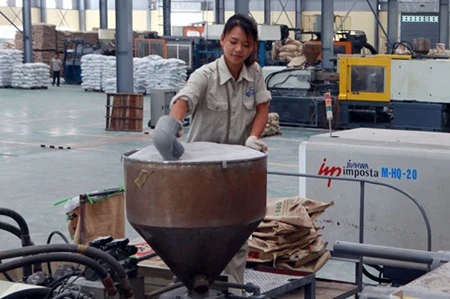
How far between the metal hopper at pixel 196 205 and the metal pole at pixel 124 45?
58.1 feet

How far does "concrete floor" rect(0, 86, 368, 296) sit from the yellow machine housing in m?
1.32

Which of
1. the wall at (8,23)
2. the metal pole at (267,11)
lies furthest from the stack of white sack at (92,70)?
the wall at (8,23)

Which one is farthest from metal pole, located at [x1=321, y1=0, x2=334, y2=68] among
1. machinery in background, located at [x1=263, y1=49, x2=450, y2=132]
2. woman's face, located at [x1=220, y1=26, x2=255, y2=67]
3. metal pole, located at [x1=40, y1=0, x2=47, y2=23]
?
metal pole, located at [x1=40, y1=0, x2=47, y2=23]

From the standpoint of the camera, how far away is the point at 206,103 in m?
4.69

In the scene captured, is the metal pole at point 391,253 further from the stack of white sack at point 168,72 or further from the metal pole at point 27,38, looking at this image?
the metal pole at point 27,38

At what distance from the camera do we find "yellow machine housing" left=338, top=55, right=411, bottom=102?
57.6 ft

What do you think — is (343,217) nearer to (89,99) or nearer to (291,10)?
(89,99)

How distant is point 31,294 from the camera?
3645 millimetres

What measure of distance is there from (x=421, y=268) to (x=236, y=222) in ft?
8.27

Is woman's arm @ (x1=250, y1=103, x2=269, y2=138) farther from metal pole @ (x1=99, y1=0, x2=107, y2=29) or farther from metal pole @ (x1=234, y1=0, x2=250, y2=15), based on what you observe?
metal pole @ (x1=99, y1=0, x2=107, y2=29)

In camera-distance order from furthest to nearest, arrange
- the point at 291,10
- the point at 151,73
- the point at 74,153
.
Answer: the point at 291,10 → the point at 151,73 → the point at 74,153

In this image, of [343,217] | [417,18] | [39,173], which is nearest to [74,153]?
[39,173]

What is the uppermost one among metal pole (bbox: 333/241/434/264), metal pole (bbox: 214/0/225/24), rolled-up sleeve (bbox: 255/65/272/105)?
metal pole (bbox: 214/0/225/24)

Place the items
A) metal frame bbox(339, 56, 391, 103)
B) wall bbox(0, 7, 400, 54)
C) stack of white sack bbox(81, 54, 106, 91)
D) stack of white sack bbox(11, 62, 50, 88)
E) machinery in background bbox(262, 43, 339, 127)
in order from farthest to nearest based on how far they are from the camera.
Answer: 1. wall bbox(0, 7, 400, 54)
2. stack of white sack bbox(11, 62, 50, 88)
3. stack of white sack bbox(81, 54, 106, 91)
4. machinery in background bbox(262, 43, 339, 127)
5. metal frame bbox(339, 56, 391, 103)
